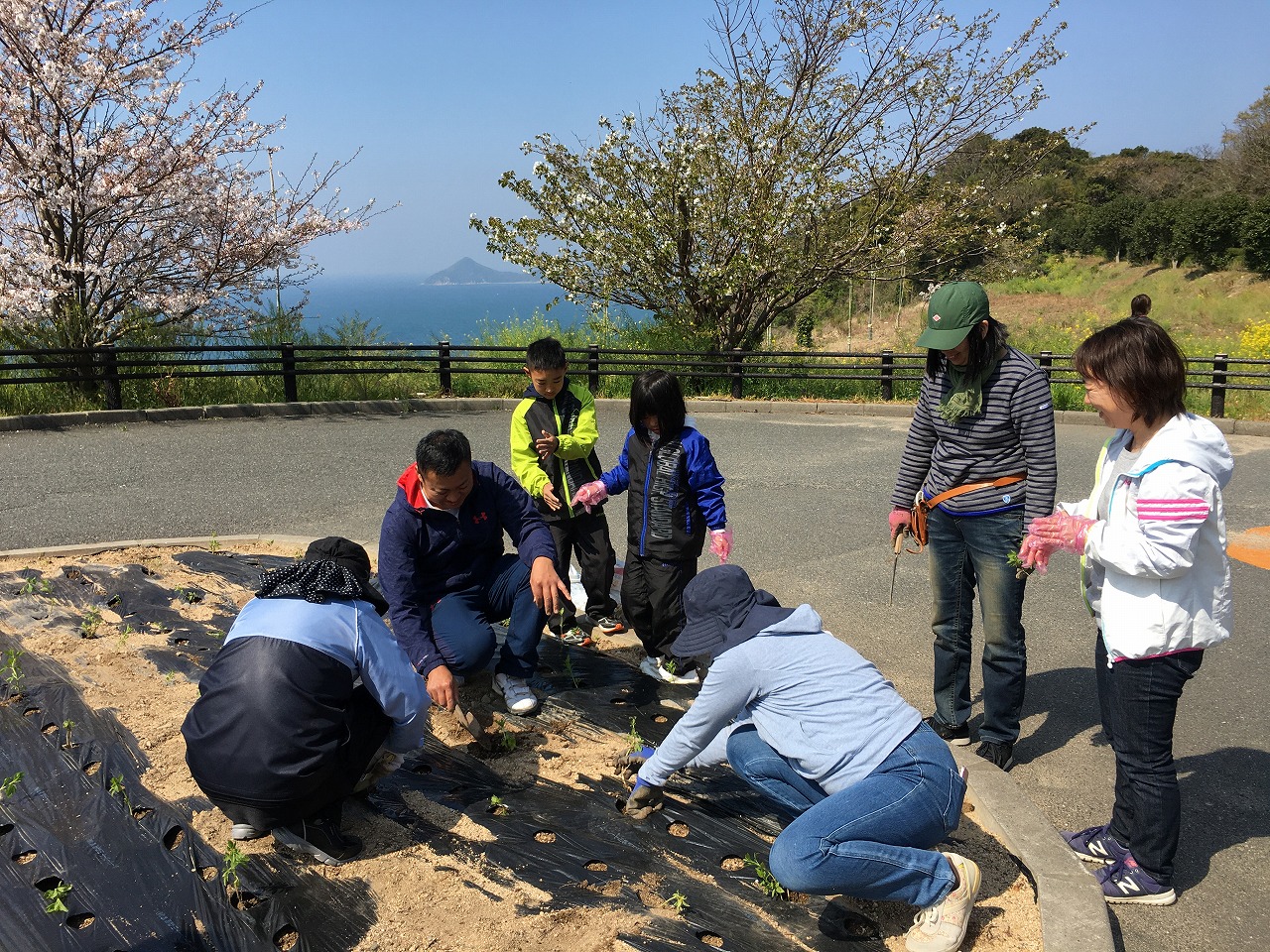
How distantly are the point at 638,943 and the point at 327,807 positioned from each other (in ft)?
3.78

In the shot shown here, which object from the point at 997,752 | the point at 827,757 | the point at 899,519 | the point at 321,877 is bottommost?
the point at 997,752

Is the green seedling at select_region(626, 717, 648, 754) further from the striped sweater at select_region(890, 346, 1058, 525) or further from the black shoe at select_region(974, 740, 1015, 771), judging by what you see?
the striped sweater at select_region(890, 346, 1058, 525)

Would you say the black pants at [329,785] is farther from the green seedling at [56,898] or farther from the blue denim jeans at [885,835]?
the blue denim jeans at [885,835]

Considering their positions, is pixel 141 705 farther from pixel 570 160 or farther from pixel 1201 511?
pixel 570 160

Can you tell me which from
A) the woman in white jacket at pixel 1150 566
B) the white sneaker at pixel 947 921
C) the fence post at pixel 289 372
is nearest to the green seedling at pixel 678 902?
the white sneaker at pixel 947 921

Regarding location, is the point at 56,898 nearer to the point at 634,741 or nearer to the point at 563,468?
the point at 634,741

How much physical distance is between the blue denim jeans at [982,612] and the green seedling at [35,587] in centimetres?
481

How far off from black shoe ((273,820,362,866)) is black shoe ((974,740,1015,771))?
8.24ft

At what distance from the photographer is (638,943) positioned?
256 centimetres

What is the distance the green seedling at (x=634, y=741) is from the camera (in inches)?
143

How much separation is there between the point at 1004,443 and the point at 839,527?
3.99 m

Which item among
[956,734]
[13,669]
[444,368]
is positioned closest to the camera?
[956,734]

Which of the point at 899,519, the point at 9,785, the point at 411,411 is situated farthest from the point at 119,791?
the point at 411,411

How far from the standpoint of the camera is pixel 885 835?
2.56 meters
